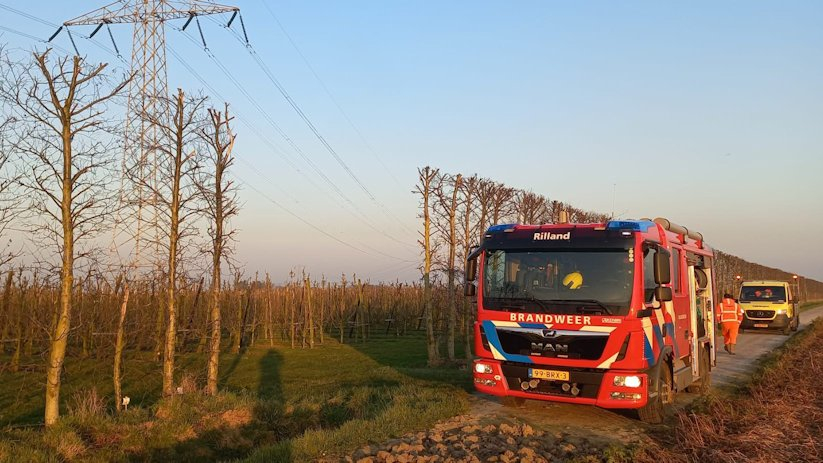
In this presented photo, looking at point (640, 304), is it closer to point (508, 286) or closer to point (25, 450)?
point (508, 286)

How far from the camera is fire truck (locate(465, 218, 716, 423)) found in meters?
7.64

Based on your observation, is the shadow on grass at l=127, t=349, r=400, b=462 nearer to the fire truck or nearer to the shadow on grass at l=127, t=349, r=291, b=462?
the shadow on grass at l=127, t=349, r=291, b=462

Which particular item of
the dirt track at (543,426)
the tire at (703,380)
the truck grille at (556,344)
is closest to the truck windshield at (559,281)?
the truck grille at (556,344)

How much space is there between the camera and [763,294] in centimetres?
2572

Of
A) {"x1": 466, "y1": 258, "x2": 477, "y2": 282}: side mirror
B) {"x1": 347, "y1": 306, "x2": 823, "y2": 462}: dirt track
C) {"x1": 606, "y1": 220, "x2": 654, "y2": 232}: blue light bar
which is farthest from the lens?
{"x1": 466, "y1": 258, "x2": 477, "y2": 282}: side mirror

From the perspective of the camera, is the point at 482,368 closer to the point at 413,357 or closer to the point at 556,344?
the point at 556,344

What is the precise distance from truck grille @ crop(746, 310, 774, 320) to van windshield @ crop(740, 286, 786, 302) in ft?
1.50

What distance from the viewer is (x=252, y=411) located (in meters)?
9.69

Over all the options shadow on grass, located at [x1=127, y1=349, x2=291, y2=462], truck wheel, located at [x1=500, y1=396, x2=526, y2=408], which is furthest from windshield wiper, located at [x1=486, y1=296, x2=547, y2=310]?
shadow on grass, located at [x1=127, y1=349, x2=291, y2=462]

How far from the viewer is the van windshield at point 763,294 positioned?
25359 millimetres

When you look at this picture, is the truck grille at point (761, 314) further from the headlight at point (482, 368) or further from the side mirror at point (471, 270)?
the headlight at point (482, 368)

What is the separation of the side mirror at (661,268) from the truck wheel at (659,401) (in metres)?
1.20

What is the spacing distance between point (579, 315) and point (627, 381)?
37.5 inches

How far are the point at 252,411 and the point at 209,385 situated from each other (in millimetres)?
3632
